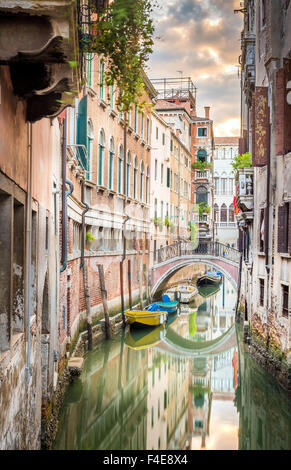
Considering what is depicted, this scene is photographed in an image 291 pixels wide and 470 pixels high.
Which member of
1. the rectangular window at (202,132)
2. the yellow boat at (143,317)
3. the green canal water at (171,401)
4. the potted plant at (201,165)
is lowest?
the green canal water at (171,401)

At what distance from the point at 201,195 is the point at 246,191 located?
2742 centimetres

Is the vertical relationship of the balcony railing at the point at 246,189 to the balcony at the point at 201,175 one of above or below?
below

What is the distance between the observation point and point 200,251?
2197cm

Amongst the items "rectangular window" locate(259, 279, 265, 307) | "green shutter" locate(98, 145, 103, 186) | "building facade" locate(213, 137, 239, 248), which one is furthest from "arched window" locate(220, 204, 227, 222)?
"rectangular window" locate(259, 279, 265, 307)

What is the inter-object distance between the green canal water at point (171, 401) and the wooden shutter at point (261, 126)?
4538 millimetres

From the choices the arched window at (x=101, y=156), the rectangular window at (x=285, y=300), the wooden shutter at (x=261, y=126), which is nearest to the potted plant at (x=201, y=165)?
the arched window at (x=101, y=156)

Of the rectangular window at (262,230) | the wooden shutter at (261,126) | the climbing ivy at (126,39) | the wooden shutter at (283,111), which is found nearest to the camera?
the climbing ivy at (126,39)

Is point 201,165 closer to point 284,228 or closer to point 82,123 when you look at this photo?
point 82,123

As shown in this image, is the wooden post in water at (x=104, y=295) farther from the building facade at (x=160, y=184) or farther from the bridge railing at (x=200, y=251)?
the building facade at (x=160, y=184)

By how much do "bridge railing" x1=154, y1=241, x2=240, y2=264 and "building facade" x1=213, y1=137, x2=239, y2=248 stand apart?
2376 cm

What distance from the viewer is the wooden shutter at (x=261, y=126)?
10742 millimetres

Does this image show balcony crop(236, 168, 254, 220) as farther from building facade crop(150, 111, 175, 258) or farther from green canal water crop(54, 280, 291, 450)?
building facade crop(150, 111, 175, 258)

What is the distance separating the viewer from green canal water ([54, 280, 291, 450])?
743 centimetres
